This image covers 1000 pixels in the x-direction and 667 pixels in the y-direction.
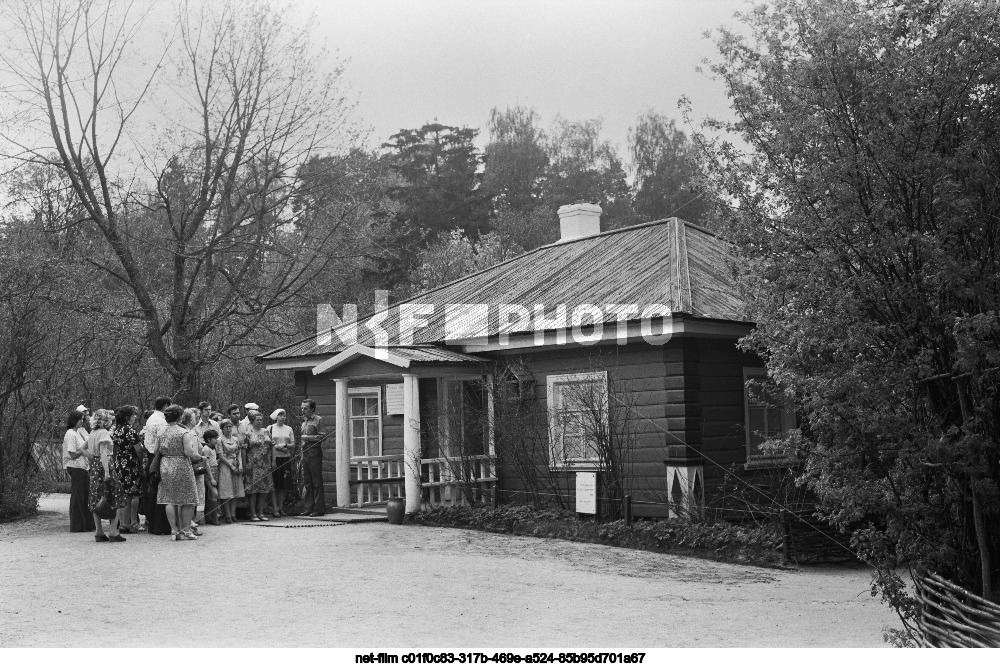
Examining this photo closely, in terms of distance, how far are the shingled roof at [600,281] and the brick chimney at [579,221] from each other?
0.78 m

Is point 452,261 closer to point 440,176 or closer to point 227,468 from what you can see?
point 440,176

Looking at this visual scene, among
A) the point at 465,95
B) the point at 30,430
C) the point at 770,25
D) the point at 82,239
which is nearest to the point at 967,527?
the point at 770,25

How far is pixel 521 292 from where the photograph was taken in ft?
63.9

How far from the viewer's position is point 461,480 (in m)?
16.8

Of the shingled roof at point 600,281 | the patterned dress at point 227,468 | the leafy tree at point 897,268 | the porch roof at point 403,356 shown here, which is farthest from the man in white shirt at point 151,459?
the leafy tree at point 897,268

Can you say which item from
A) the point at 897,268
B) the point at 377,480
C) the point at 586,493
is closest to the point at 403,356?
the point at 377,480

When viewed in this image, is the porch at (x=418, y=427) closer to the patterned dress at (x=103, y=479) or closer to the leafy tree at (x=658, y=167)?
the patterned dress at (x=103, y=479)

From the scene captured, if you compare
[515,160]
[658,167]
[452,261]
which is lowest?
[452,261]

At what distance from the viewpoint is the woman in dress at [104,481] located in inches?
555

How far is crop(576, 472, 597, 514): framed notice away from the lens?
15.0m

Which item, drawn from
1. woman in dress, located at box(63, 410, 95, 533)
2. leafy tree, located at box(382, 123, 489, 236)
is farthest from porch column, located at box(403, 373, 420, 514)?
leafy tree, located at box(382, 123, 489, 236)

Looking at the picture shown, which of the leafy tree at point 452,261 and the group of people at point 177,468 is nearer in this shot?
the group of people at point 177,468

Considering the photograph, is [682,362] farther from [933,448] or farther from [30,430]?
[30,430]

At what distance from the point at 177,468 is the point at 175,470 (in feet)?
0.12
